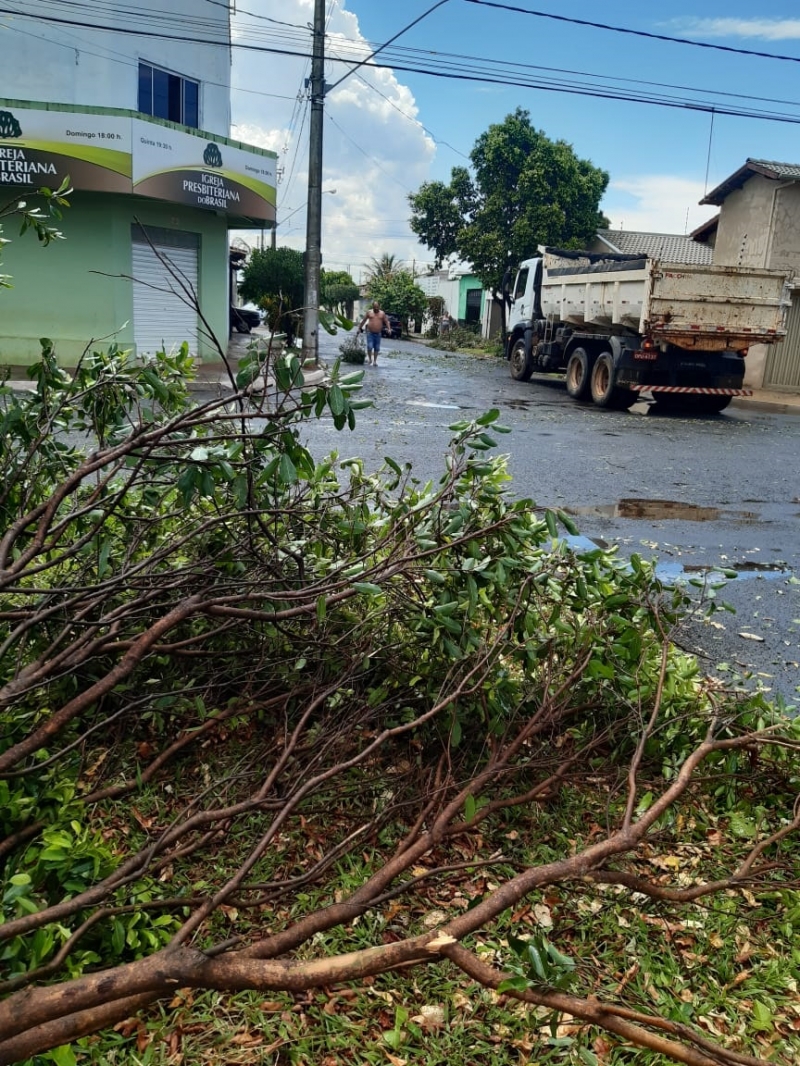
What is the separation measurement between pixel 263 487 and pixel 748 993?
212 centimetres

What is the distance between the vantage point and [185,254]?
19.5 meters

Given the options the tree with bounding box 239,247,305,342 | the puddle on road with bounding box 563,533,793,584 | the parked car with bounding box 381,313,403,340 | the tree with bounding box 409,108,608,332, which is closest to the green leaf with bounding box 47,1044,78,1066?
the puddle on road with bounding box 563,533,793,584

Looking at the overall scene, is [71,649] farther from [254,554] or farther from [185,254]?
[185,254]

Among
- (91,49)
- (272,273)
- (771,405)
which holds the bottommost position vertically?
(771,405)

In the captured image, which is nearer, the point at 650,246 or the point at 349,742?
the point at 349,742

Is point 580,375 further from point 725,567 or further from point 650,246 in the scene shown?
→ point 650,246

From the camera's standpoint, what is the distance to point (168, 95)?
19031 millimetres

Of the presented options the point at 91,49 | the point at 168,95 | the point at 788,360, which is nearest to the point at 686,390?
the point at 788,360

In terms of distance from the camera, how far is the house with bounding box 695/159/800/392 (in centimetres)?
2148

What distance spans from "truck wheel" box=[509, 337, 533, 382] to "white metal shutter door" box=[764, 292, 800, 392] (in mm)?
6107

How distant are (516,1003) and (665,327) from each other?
13.8m

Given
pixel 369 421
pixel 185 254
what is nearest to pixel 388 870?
pixel 369 421

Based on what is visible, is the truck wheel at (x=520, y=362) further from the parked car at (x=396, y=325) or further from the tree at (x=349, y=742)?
the parked car at (x=396, y=325)

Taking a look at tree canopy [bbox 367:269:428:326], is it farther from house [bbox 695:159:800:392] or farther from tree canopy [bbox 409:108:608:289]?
house [bbox 695:159:800:392]
